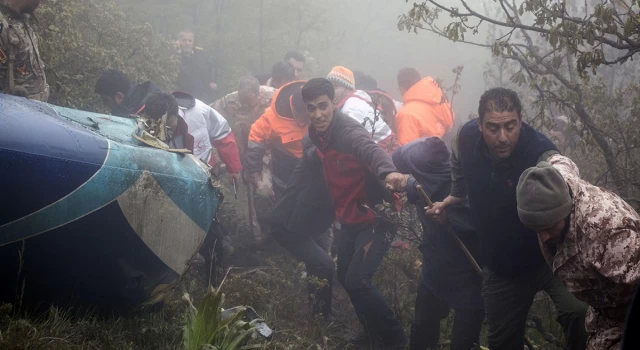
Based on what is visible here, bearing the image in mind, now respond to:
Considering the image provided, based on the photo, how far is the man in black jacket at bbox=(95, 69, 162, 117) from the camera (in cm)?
635

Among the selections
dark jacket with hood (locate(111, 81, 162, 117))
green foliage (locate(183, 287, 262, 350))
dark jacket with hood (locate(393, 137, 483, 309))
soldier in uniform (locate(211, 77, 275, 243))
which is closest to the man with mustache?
dark jacket with hood (locate(393, 137, 483, 309))

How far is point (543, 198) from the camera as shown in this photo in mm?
2500

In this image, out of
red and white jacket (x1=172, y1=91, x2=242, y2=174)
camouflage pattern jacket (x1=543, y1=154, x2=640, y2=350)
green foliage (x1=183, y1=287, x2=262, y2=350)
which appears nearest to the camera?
camouflage pattern jacket (x1=543, y1=154, x2=640, y2=350)

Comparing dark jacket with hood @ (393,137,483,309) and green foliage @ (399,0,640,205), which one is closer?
green foliage @ (399,0,640,205)

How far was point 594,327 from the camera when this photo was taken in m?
2.54

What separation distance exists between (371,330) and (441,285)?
1006 mm

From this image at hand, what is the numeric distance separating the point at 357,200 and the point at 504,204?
1.74 metres

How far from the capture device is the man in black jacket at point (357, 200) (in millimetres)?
4648

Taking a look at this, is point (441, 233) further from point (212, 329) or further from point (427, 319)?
point (212, 329)

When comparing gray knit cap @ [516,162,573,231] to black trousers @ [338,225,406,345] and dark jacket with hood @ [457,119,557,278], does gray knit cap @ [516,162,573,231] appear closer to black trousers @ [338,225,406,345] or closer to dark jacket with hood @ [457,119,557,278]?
dark jacket with hood @ [457,119,557,278]

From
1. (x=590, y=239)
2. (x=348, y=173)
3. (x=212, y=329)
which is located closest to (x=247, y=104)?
(x=348, y=173)

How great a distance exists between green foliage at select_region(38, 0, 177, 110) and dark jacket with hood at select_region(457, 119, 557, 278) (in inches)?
170

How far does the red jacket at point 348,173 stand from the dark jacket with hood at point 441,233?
1.67ft

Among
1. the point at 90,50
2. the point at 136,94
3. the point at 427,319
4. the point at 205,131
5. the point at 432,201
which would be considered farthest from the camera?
the point at 90,50
